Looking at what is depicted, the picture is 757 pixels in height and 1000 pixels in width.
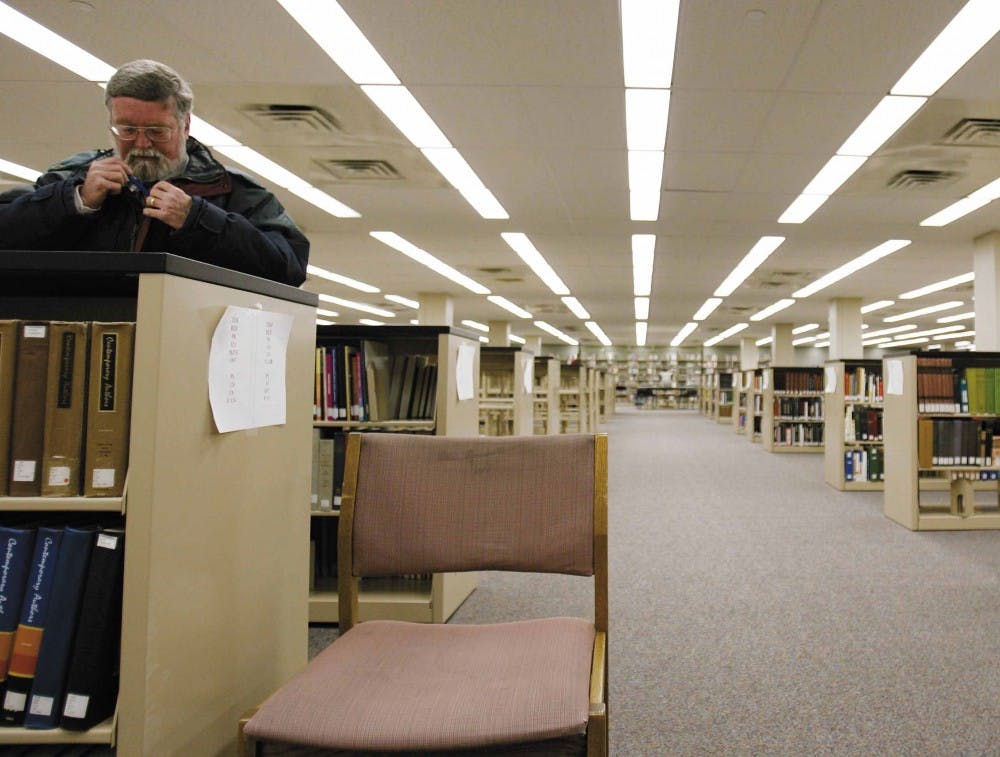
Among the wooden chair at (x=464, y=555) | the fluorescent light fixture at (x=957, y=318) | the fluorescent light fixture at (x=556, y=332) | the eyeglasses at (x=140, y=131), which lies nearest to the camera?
the wooden chair at (x=464, y=555)

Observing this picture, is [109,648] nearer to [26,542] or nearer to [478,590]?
[26,542]

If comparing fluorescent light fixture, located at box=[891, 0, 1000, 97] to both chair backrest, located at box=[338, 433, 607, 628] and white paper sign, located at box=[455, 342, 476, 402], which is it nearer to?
white paper sign, located at box=[455, 342, 476, 402]

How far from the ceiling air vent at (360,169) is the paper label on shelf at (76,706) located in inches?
193

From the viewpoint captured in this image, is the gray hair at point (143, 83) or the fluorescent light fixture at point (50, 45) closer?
the gray hair at point (143, 83)

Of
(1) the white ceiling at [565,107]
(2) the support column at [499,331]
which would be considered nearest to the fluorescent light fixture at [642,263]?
(1) the white ceiling at [565,107]

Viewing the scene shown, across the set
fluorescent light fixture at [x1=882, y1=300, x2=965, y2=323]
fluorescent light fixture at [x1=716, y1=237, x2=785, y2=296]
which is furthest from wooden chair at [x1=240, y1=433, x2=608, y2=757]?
fluorescent light fixture at [x1=882, y1=300, x2=965, y2=323]

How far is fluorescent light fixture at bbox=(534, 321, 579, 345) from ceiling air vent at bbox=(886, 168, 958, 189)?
12.6 meters

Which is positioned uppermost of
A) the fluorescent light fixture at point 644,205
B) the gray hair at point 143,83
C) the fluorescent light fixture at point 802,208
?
the fluorescent light fixture at point 644,205

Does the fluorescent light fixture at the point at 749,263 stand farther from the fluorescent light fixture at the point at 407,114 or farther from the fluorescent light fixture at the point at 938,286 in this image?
the fluorescent light fixture at the point at 407,114

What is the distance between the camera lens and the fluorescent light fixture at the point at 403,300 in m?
13.4

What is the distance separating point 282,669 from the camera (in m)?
1.30

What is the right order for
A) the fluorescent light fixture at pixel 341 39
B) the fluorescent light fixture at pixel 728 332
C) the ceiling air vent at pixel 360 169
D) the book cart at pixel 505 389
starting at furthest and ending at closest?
the fluorescent light fixture at pixel 728 332 < the ceiling air vent at pixel 360 169 < the book cart at pixel 505 389 < the fluorescent light fixture at pixel 341 39

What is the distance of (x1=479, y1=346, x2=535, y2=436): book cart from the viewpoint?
510 cm

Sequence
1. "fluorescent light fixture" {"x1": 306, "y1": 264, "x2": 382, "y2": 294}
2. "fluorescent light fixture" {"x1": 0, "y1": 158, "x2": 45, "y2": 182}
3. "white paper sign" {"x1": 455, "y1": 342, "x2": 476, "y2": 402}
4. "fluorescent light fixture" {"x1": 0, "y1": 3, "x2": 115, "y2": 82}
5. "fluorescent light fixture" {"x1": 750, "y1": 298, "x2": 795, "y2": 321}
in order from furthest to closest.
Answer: "fluorescent light fixture" {"x1": 750, "y1": 298, "x2": 795, "y2": 321}
"fluorescent light fixture" {"x1": 306, "y1": 264, "x2": 382, "y2": 294}
"fluorescent light fixture" {"x1": 0, "y1": 158, "x2": 45, "y2": 182}
"fluorescent light fixture" {"x1": 0, "y1": 3, "x2": 115, "y2": 82}
"white paper sign" {"x1": 455, "y1": 342, "x2": 476, "y2": 402}
